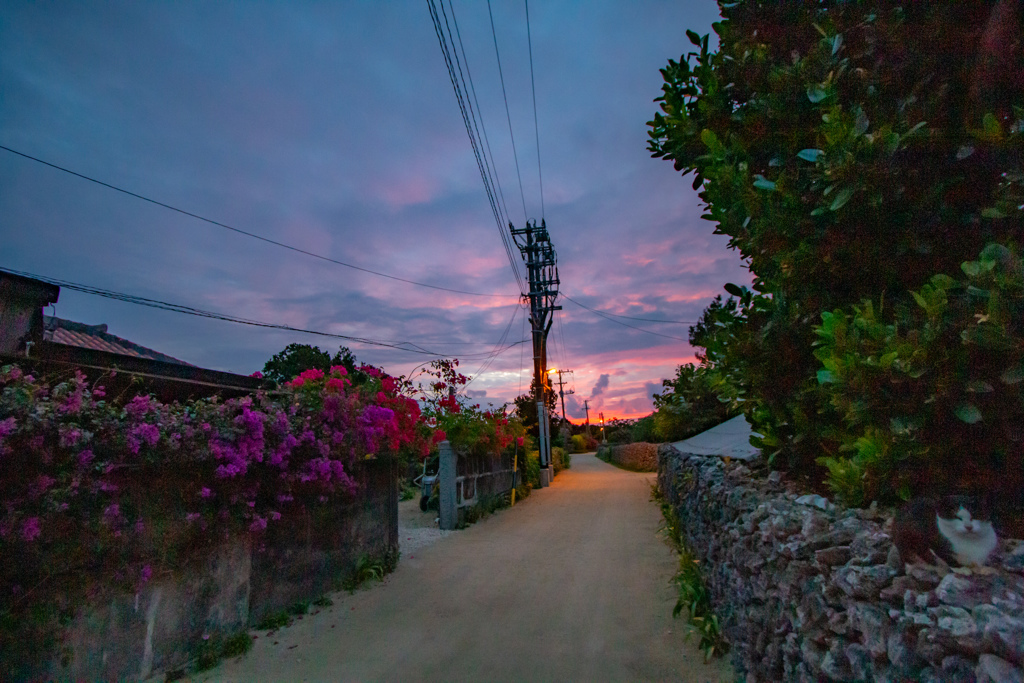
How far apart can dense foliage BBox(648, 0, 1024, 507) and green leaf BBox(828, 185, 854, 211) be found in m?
0.02

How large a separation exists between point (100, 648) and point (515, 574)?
16.0 feet

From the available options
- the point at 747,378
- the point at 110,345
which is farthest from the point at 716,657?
the point at 110,345

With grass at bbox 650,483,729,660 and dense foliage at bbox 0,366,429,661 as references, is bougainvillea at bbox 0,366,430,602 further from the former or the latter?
grass at bbox 650,483,729,660

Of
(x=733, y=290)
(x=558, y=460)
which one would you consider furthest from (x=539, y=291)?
(x=733, y=290)

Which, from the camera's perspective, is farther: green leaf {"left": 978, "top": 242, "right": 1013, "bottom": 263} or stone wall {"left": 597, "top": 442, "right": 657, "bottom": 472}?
stone wall {"left": 597, "top": 442, "right": 657, "bottom": 472}

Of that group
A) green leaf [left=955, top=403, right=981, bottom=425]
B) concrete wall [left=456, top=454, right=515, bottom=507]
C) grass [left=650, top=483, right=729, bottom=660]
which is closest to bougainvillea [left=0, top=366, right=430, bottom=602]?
grass [left=650, top=483, right=729, bottom=660]

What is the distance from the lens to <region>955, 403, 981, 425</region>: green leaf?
2152mm

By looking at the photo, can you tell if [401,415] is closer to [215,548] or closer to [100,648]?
[215,548]

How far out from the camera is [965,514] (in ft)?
6.86

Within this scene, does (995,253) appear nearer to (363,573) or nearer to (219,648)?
(219,648)

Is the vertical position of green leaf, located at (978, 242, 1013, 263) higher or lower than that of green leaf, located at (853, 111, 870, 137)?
lower

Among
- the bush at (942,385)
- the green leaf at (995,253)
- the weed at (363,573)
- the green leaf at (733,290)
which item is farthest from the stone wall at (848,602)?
the weed at (363,573)

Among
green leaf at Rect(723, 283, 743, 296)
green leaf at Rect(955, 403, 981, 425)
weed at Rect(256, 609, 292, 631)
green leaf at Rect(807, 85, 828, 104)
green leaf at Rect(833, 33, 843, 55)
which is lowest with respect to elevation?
weed at Rect(256, 609, 292, 631)

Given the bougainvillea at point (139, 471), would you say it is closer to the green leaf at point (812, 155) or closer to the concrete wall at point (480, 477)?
the green leaf at point (812, 155)
